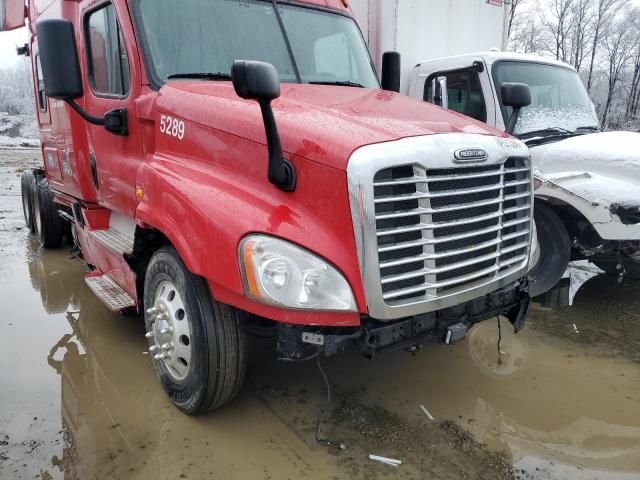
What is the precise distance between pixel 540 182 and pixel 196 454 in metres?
3.94

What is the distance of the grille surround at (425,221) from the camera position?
2355mm

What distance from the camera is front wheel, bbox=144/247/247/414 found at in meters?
2.85

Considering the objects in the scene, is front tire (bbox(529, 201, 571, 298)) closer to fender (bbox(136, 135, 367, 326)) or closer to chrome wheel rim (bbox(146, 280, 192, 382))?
fender (bbox(136, 135, 367, 326))

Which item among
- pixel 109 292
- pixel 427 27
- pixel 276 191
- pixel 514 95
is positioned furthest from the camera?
pixel 427 27

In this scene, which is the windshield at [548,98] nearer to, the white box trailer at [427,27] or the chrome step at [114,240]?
the white box trailer at [427,27]

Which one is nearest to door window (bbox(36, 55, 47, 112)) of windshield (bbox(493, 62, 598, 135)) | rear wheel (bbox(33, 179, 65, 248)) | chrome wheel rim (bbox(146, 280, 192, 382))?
rear wheel (bbox(33, 179, 65, 248))

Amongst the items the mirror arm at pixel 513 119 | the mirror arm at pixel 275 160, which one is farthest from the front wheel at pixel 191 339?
the mirror arm at pixel 513 119

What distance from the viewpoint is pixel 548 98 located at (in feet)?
19.0

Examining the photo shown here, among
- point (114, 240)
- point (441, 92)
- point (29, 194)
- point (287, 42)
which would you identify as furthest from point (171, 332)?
point (29, 194)

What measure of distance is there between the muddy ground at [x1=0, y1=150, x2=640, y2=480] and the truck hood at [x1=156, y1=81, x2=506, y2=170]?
5.42ft

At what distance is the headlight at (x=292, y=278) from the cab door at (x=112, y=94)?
1.62 m

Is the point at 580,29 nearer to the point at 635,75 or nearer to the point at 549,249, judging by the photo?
the point at 635,75

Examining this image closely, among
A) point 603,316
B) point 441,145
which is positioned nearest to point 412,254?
point 441,145

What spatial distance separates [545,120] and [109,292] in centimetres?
484
